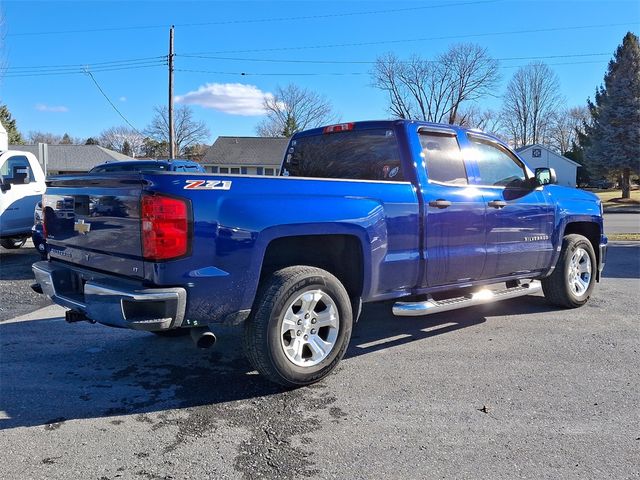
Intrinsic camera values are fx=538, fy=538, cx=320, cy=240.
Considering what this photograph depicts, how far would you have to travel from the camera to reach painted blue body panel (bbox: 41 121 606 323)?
3.52 m

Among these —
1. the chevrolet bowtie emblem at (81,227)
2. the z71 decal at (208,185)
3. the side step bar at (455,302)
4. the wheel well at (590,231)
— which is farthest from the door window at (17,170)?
the wheel well at (590,231)

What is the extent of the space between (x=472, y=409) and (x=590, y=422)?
749mm

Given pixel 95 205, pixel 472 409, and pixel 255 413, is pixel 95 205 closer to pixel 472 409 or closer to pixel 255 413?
pixel 255 413

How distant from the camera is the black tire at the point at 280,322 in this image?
12.5 ft

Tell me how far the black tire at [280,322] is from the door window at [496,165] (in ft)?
7.57

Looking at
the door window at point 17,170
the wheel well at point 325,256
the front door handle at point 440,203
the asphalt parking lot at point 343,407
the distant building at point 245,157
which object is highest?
the distant building at point 245,157

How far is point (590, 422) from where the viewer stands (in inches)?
140

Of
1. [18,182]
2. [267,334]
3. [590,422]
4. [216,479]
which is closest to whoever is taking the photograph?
[216,479]

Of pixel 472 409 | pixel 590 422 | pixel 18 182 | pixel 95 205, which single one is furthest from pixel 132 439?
pixel 18 182

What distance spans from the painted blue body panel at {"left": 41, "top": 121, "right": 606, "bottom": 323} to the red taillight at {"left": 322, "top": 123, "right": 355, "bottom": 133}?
0.10m

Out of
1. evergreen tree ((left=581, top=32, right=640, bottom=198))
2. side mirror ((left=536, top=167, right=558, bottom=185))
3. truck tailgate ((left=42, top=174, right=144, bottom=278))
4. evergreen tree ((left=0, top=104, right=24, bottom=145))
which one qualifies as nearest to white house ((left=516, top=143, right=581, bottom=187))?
evergreen tree ((left=581, top=32, right=640, bottom=198))

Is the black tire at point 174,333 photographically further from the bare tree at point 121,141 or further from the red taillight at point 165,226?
the bare tree at point 121,141

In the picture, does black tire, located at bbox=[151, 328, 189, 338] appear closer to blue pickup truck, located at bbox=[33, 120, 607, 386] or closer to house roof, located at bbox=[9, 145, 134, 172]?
blue pickup truck, located at bbox=[33, 120, 607, 386]

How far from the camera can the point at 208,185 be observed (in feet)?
11.5
